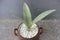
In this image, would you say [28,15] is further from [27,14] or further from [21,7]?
[21,7]

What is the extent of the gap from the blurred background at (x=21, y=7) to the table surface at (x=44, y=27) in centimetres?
4

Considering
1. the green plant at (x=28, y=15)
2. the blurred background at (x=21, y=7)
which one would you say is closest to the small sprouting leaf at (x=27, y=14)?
the green plant at (x=28, y=15)

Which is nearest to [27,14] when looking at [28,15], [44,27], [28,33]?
[28,15]

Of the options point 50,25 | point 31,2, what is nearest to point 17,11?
point 31,2

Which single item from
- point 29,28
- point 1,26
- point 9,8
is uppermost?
point 9,8

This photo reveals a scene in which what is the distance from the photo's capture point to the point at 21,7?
1308 millimetres

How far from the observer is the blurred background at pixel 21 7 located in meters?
1.29

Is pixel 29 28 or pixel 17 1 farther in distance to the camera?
pixel 17 1

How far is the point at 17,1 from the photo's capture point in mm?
1279

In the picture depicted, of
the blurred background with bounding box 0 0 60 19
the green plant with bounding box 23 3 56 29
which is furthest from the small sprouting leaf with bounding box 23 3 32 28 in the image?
the blurred background with bounding box 0 0 60 19

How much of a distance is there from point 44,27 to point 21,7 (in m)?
0.23

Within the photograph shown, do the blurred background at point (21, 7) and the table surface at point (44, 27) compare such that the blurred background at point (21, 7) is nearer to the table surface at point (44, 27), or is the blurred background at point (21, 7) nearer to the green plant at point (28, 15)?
the table surface at point (44, 27)

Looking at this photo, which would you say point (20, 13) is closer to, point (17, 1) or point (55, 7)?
point (17, 1)

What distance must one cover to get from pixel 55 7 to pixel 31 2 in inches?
7.5
